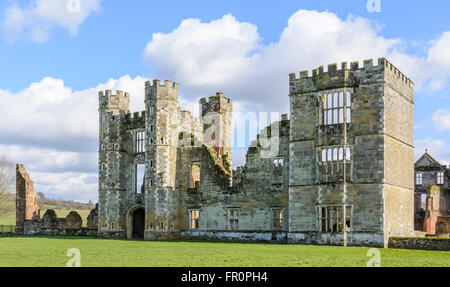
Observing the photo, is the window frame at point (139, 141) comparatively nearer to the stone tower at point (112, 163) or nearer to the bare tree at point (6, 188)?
the stone tower at point (112, 163)

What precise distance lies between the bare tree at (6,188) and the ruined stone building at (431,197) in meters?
46.0

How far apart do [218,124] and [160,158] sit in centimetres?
724

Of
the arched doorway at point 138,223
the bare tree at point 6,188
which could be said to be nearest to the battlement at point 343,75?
the arched doorway at point 138,223

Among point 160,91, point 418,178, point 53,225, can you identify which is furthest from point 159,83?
point 418,178

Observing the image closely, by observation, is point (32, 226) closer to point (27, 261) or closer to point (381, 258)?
point (27, 261)

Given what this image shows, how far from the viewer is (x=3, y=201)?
215 ft

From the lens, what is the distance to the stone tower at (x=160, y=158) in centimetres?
3905

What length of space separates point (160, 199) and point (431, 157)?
34.7m

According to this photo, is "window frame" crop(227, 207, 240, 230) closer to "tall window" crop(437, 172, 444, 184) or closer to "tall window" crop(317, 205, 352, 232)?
"tall window" crop(317, 205, 352, 232)

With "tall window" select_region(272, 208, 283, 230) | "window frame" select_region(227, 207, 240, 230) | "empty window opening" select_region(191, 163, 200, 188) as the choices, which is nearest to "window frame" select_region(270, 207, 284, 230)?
"tall window" select_region(272, 208, 283, 230)

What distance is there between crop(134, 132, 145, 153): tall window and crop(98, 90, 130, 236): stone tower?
86 centimetres

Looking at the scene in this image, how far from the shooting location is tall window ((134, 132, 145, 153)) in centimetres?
4297
